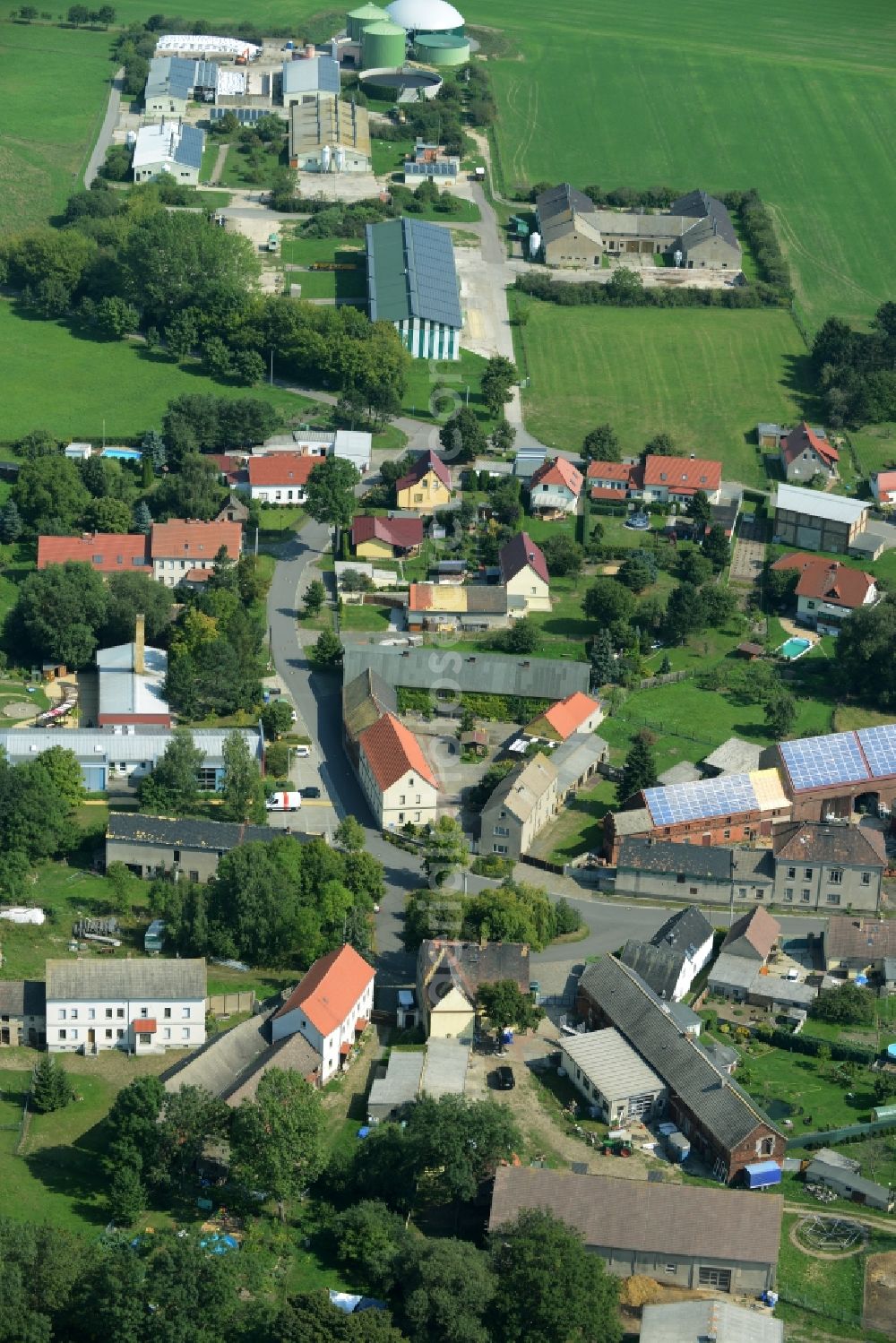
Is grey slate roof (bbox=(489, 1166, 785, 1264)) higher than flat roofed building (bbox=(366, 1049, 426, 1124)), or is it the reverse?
grey slate roof (bbox=(489, 1166, 785, 1264))

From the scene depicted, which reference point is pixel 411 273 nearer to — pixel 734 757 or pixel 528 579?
pixel 528 579

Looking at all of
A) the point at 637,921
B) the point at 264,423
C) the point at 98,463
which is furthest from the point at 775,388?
the point at 637,921

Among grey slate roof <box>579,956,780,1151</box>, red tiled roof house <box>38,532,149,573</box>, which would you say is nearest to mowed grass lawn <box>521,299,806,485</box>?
red tiled roof house <box>38,532,149,573</box>

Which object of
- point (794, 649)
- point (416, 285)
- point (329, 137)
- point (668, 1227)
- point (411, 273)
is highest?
point (329, 137)

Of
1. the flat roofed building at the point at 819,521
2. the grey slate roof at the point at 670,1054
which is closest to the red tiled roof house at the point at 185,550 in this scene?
the flat roofed building at the point at 819,521

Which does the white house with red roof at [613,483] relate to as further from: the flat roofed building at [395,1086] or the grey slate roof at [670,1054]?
the flat roofed building at [395,1086]

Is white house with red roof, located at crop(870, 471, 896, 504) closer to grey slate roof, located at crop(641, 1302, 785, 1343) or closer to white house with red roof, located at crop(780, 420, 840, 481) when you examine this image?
white house with red roof, located at crop(780, 420, 840, 481)

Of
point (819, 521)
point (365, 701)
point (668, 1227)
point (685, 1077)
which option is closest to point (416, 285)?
point (819, 521)
